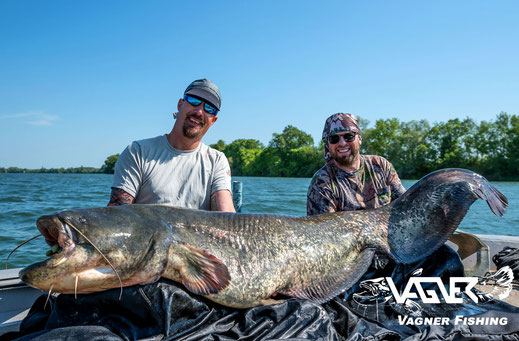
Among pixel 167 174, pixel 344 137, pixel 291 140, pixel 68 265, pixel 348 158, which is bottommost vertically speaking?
pixel 68 265

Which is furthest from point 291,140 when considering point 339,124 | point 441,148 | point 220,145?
point 339,124

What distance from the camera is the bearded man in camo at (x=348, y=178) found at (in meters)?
3.51

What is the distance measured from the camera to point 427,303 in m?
2.69

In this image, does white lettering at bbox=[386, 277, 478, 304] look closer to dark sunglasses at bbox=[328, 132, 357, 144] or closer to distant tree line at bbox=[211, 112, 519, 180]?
dark sunglasses at bbox=[328, 132, 357, 144]

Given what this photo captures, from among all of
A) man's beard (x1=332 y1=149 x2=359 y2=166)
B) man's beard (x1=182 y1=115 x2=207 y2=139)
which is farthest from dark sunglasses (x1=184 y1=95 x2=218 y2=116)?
man's beard (x1=332 y1=149 x2=359 y2=166)

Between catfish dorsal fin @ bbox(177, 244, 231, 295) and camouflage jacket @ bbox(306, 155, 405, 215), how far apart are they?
1506 mm

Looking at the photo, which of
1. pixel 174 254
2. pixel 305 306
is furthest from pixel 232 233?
pixel 305 306

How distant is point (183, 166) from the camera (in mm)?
3467

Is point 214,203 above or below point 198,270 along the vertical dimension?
above

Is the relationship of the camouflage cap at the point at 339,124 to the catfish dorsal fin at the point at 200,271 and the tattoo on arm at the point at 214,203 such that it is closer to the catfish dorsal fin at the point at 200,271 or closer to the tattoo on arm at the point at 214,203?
the tattoo on arm at the point at 214,203

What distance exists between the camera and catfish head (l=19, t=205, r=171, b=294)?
184cm

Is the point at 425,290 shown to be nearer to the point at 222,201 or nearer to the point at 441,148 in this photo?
the point at 222,201

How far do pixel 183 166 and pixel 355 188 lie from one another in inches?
66.5

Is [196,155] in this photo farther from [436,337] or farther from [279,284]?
[436,337]
